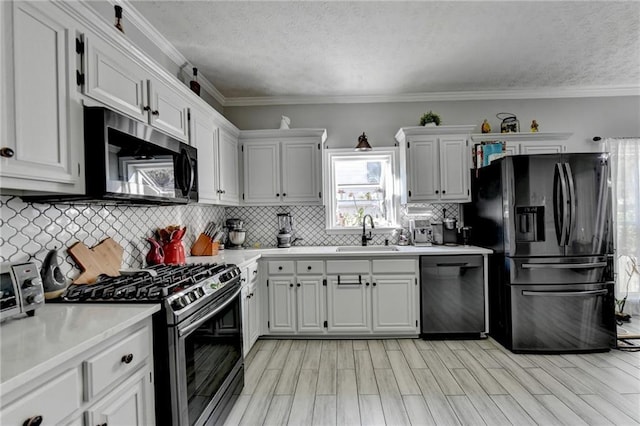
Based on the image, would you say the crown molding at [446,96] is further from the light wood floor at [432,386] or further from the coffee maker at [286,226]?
the light wood floor at [432,386]

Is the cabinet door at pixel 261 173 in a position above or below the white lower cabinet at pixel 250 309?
above

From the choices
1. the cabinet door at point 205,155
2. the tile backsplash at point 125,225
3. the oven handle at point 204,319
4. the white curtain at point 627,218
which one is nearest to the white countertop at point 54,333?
the oven handle at point 204,319

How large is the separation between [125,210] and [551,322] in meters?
3.64

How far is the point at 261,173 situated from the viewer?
3693mm

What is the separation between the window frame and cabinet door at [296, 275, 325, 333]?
0.84 m

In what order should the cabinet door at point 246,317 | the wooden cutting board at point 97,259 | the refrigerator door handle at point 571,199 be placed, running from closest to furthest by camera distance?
the wooden cutting board at point 97,259 → the cabinet door at point 246,317 → the refrigerator door handle at point 571,199

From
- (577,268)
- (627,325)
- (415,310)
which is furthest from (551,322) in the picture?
(627,325)

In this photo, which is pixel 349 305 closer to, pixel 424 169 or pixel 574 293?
pixel 424 169

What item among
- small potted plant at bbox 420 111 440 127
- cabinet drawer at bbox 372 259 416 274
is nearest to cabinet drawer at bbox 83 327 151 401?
cabinet drawer at bbox 372 259 416 274

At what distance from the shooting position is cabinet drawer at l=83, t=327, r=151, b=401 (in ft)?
3.59

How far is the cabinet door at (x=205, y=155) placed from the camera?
265 cm

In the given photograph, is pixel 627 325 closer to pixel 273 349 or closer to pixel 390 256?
pixel 390 256

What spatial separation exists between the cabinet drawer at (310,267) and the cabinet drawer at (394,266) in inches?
21.0

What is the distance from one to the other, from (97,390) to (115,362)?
105 mm
